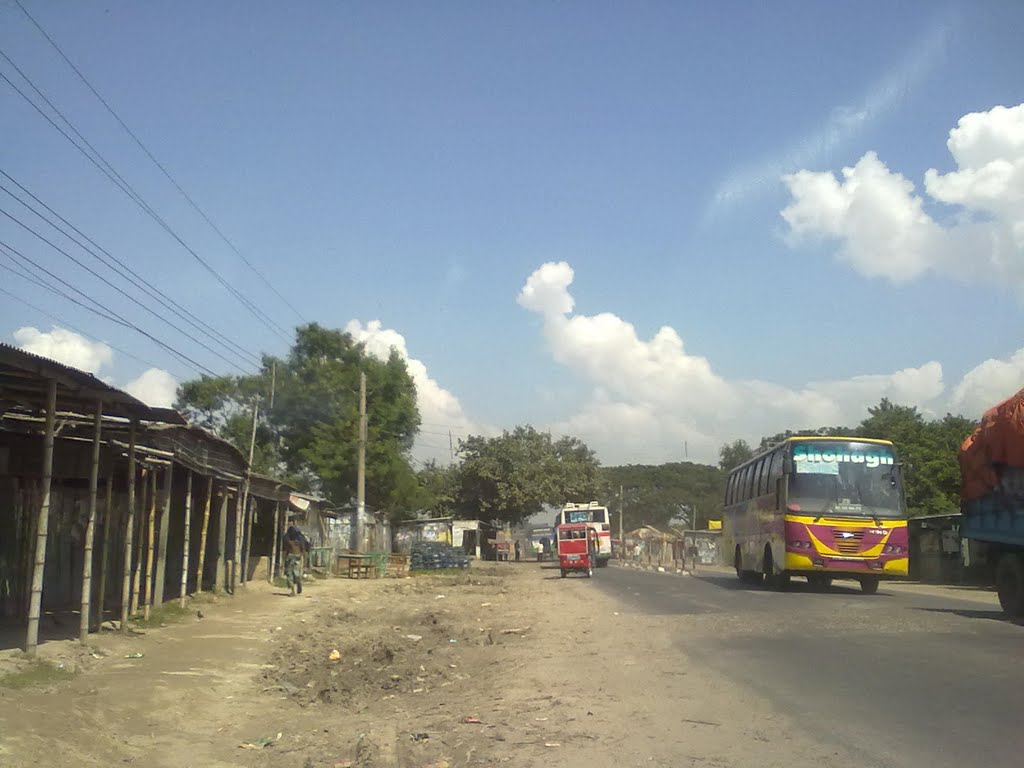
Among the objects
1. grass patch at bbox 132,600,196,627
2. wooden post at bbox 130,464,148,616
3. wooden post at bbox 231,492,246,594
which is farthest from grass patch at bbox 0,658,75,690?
wooden post at bbox 231,492,246,594

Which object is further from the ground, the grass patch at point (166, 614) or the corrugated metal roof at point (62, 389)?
the corrugated metal roof at point (62, 389)

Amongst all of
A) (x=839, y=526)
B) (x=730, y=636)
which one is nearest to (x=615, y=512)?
(x=839, y=526)

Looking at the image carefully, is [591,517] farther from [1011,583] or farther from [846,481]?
[1011,583]

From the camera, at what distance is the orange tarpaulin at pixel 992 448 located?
591 inches

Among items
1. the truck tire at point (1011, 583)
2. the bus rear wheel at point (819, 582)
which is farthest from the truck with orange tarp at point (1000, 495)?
the bus rear wheel at point (819, 582)

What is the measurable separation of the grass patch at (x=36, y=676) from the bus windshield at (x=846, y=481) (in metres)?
15.7

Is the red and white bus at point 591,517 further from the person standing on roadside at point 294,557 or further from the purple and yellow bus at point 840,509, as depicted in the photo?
the purple and yellow bus at point 840,509

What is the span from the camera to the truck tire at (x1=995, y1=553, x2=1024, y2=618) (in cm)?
1511

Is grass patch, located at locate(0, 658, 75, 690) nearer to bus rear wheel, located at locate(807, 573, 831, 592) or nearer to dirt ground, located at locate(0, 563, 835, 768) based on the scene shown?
dirt ground, located at locate(0, 563, 835, 768)

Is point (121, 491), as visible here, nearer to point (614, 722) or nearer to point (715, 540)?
point (614, 722)

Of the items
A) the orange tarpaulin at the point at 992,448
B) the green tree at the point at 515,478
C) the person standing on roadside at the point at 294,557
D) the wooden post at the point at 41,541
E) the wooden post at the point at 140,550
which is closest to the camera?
the wooden post at the point at 41,541

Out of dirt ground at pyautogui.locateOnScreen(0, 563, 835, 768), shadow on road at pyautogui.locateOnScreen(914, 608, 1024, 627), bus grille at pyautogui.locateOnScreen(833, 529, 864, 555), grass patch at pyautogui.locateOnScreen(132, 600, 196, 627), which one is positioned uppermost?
bus grille at pyautogui.locateOnScreen(833, 529, 864, 555)

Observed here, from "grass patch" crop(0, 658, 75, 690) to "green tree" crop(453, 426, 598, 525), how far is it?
5664cm

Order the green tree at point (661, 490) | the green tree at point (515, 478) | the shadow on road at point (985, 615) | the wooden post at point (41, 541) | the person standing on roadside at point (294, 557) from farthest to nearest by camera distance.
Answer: the green tree at point (661, 490)
the green tree at point (515, 478)
the person standing on roadside at point (294, 557)
the shadow on road at point (985, 615)
the wooden post at point (41, 541)
